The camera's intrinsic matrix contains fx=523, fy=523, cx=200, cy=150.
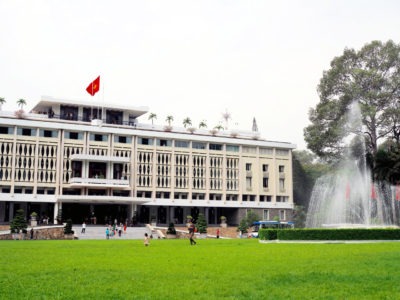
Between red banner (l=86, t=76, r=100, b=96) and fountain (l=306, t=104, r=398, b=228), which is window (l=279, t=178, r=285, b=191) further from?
red banner (l=86, t=76, r=100, b=96)

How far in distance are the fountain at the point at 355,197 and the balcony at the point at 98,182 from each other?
86.1 feet

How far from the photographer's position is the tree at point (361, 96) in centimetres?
5884

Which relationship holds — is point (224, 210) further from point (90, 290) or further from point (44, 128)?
A: point (90, 290)

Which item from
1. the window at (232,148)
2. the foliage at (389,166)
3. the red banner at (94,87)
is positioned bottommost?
the foliage at (389,166)

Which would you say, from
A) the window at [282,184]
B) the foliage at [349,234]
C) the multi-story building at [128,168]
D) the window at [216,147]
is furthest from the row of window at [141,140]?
the foliage at [349,234]

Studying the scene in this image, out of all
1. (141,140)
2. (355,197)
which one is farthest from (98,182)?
(355,197)

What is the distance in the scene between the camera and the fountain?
1946 inches

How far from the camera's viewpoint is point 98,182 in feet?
232

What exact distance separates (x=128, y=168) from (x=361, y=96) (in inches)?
A: 1316

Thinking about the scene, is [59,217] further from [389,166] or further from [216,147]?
[389,166]

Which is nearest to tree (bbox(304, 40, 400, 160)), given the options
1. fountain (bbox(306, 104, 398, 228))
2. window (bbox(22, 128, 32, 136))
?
fountain (bbox(306, 104, 398, 228))

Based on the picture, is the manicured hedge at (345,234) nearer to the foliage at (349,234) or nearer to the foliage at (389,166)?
the foliage at (349,234)

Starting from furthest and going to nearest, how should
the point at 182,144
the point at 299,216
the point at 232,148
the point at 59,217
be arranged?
the point at 299,216 < the point at 232,148 < the point at 182,144 < the point at 59,217

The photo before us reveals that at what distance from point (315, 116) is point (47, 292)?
182ft
